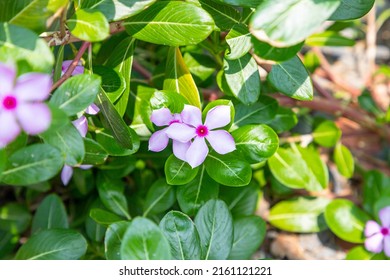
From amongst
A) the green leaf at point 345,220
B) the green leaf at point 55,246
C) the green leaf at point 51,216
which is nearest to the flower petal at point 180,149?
the green leaf at point 55,246

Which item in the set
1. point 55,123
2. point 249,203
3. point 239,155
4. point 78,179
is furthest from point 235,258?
point 55,123

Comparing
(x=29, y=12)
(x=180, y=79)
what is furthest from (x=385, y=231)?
(x=29, y=12)

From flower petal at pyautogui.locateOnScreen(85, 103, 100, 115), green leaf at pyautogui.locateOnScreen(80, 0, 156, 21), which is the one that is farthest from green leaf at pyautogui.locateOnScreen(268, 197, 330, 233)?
green leaf at pyautogui.locateOnScreen(80, 0, 156, 21)

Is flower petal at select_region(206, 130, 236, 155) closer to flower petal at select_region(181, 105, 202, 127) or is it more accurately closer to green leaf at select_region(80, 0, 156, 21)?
flower petal at select_region(181, 105, 202, 127)

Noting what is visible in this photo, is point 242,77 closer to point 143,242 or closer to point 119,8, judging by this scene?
point 119,8

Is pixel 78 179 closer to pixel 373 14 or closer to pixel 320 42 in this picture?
pixel 320 42
